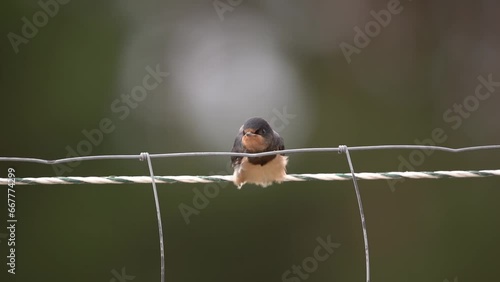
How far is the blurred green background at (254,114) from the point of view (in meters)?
3.93

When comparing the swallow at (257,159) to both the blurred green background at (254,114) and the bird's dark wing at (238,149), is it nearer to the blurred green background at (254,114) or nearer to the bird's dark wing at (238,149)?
the bird's dark wing at (238,149)

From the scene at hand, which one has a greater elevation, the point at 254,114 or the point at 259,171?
the point at 254,114

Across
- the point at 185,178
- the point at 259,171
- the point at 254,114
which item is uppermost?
the point at 254,114

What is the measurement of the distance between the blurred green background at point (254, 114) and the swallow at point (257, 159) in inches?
81.9

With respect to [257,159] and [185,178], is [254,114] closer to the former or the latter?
[257,159]

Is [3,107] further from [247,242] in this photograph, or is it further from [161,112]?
[247,242]

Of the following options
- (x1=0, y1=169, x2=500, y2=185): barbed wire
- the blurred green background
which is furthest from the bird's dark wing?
the blurred green background

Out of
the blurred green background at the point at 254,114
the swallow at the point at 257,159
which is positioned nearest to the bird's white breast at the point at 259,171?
the swallow at the point at 257,159

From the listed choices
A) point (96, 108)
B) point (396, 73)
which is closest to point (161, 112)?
point (96, 108)

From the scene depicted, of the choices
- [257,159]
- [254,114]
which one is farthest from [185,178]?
[254,114]

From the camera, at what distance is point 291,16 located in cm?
552

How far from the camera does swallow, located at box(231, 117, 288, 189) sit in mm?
1861

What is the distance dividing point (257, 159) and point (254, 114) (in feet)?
9.52

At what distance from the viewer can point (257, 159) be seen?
6.13ft
